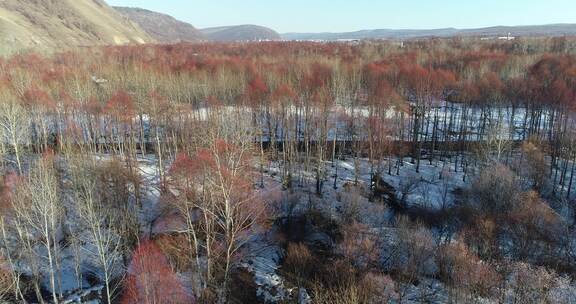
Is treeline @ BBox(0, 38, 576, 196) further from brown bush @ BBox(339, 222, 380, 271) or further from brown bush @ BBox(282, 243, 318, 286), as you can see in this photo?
brown bush @ BBox(282, 243, 318, 286)

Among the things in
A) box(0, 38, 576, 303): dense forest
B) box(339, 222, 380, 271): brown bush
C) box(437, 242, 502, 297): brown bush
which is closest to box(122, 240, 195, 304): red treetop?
box(0, 38, 576, 303): dense forest

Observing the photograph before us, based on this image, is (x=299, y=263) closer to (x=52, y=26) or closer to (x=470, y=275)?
(x=470, y=275)

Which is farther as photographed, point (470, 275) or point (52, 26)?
point (52, 26)

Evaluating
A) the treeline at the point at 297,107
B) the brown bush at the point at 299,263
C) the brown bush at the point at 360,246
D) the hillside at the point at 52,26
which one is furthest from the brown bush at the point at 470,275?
the hillside at the point at 52,26

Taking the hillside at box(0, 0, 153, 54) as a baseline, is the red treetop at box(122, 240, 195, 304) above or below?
below

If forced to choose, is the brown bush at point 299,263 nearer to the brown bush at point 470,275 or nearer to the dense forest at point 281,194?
the dense forest at point 281,194

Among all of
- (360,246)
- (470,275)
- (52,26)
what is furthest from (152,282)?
(52,26)
